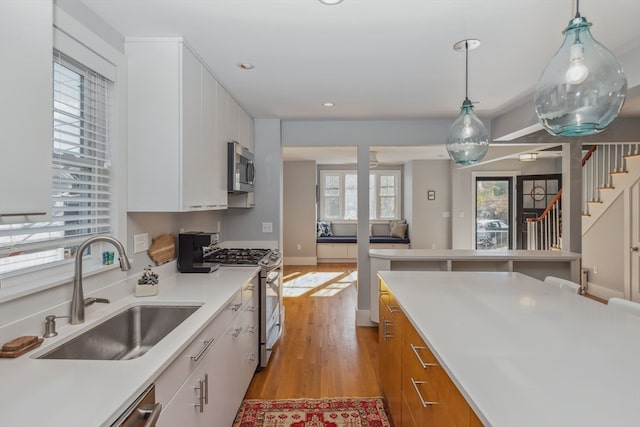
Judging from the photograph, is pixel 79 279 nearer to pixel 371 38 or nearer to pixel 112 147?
pixel 112 147

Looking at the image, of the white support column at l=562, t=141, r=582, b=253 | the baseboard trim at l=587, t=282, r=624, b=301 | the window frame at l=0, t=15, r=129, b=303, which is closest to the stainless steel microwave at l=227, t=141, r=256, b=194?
the window frame at l=0, t=15, r=129, b=303

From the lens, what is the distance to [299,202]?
7871mm

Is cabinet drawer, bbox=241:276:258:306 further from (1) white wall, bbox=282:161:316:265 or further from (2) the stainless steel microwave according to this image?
(1) white wall, bbox=282:161:316:265

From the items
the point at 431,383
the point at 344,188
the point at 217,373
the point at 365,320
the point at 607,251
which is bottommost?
the point at 365,320

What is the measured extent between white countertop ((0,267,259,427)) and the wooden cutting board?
74 cm

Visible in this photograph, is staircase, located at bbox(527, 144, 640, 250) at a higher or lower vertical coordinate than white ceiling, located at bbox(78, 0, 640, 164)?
lower

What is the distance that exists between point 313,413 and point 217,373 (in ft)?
2.89

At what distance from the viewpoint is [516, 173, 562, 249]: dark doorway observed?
6.95 m

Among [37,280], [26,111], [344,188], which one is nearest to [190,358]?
[37,280]

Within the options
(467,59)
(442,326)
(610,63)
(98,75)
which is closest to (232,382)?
(442,326)

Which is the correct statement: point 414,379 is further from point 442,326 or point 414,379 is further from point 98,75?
point 98,75

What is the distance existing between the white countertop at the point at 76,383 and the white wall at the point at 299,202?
20.4ft

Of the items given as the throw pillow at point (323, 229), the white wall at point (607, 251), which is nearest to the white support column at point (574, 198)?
the white wall at point (607, 251)

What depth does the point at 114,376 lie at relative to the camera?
3.63ft
